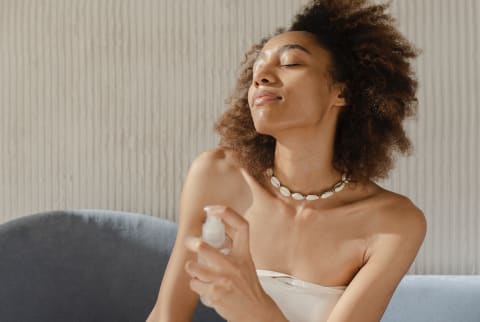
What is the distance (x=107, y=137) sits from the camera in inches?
66.8

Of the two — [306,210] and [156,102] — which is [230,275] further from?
[156,102]

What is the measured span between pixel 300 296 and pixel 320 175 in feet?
0.68

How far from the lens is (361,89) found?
3.84ft

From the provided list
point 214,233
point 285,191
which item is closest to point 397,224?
point 285,191

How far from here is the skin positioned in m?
1.08

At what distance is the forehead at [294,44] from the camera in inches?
43.8

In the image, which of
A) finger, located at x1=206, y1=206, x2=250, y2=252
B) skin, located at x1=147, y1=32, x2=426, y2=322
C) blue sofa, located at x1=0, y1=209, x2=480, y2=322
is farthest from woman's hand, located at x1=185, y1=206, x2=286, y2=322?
blue sofa, located at x1=0, y1=209, x2=480, y2=322

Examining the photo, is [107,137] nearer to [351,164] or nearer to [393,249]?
[351,164]

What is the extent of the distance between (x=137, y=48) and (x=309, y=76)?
2.27ft

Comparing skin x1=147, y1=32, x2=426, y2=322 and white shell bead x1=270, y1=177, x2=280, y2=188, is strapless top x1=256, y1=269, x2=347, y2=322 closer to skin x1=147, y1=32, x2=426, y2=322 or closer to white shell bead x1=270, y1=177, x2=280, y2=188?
skin x1=147, y1=32, x2=426, y2=322

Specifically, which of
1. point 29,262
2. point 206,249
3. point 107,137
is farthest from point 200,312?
point 206,249

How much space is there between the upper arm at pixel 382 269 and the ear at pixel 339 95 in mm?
200

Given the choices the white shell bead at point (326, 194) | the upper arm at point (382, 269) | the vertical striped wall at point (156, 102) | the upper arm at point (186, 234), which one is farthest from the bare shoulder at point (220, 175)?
the vertical striped wall at point (156, 102)

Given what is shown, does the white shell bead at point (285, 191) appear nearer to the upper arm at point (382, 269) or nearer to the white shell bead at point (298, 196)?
the white shell bead at point (298, 196)
